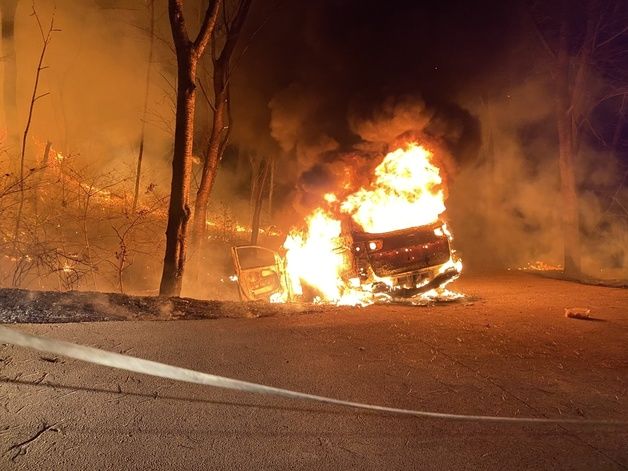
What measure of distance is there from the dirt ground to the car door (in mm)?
3597

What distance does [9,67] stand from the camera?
16.7 meters

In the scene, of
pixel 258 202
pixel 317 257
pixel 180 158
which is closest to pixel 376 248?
pixel 317 257

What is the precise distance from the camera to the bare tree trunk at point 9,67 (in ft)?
51.1

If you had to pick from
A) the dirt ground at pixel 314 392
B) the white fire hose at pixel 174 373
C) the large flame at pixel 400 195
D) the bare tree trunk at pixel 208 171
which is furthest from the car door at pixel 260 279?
the white fire hose at pixel 174 373

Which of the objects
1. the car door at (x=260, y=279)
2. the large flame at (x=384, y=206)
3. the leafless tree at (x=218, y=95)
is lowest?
the car door at (x=260, y=279)

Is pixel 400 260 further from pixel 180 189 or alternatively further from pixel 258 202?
pixel 258 202

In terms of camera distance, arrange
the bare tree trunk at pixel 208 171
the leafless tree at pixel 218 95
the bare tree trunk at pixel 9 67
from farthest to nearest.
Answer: the bare tree trunk at pixel 9 67, the bare tree trunk at pixel 208 171, the leafless tree at pixel 218 95

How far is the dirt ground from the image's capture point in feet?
10.1

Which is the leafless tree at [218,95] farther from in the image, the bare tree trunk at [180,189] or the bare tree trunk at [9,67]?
the bare tree trunk at [9,67]

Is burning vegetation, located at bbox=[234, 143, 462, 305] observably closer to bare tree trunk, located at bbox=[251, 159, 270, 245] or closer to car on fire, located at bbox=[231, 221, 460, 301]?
car on fire, located at bbox=[231, 221, 460, 301]

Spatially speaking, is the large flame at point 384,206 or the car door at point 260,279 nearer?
the car door at point 260,279

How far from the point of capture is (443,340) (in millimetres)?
5836

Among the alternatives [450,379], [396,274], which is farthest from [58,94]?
[450,379]

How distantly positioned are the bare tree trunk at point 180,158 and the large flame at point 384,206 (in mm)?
3060
